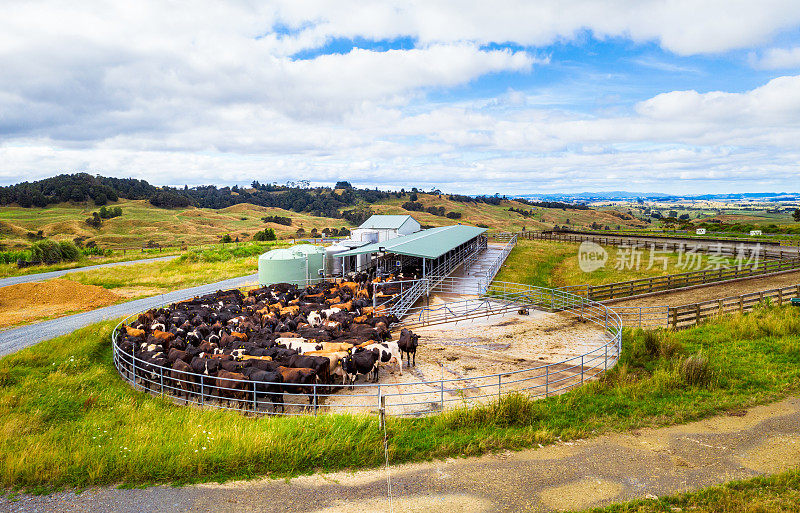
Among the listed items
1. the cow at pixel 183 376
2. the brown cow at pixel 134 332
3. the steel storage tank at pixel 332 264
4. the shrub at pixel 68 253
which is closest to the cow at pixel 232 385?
the cow at pixel 183 376

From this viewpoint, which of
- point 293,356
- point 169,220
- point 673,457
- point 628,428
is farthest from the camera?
point 169,220

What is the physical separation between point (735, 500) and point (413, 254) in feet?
68.7

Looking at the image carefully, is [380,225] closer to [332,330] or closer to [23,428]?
[332,330]

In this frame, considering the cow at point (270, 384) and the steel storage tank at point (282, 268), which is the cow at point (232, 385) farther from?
the steel storage tank at point (282, 268)

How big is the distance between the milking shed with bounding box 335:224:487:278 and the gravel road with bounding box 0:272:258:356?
1264 centimetres

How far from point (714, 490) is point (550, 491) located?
9.50 feet

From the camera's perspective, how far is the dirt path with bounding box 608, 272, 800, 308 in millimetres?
25078

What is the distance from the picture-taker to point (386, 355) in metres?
14.6

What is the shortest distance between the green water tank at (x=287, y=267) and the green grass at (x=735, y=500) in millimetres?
27291

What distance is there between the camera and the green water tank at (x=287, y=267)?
3184 cm

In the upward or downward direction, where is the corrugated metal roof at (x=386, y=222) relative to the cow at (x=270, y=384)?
upward

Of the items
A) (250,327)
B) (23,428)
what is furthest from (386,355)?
(23,428)

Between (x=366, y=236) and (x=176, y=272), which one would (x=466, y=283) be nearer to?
(x=366, y=236)

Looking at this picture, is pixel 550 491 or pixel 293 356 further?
pixel 293 356
